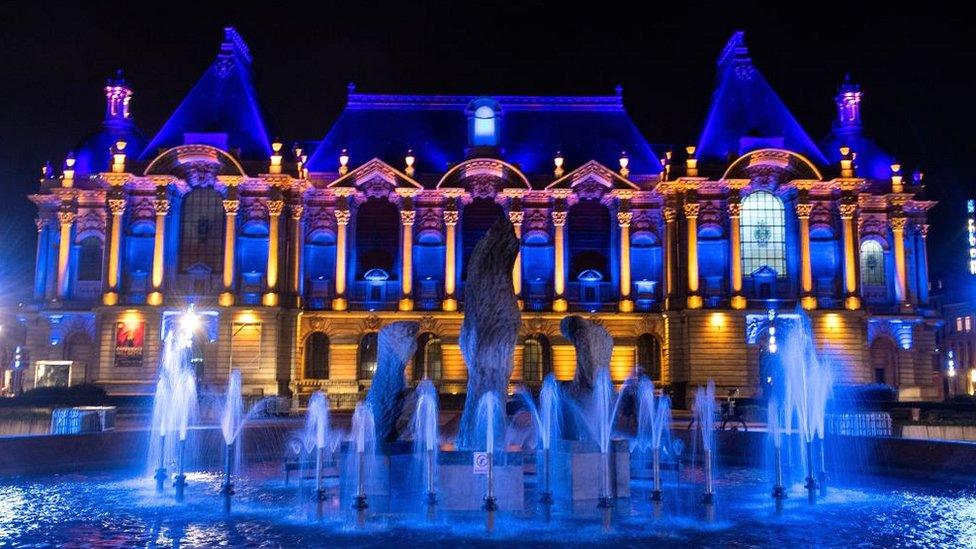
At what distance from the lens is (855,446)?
2169 centimetres

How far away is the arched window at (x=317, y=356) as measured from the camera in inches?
2103

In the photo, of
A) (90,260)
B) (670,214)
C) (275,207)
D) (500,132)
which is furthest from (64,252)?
(670,214)

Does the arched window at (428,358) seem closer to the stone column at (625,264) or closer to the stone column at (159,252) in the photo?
the stone column at (625,264)

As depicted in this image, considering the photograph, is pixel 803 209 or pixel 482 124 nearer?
pixel 803 209

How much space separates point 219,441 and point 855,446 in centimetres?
1622

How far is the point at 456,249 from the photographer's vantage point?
177 feet

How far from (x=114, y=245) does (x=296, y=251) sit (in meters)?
10.1

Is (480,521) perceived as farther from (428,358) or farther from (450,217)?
(450,217)

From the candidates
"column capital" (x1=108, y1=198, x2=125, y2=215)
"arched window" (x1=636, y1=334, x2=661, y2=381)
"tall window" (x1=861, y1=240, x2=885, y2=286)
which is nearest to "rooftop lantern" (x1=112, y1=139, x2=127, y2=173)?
"column capital" (x1=108, y1=198, x2=125, y2=215)

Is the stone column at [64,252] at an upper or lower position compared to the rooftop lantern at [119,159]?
lower

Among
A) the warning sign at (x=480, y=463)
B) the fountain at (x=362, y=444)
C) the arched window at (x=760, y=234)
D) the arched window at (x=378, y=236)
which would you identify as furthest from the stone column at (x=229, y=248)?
the warning sign at (x=480, y=463)

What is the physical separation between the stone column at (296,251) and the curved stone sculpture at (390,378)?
35416mm

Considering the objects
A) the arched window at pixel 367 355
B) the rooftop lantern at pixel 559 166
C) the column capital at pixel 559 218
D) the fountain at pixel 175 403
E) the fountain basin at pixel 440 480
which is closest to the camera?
the fountain basin at pixel 440 480

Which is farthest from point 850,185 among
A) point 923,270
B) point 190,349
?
point 190,349
